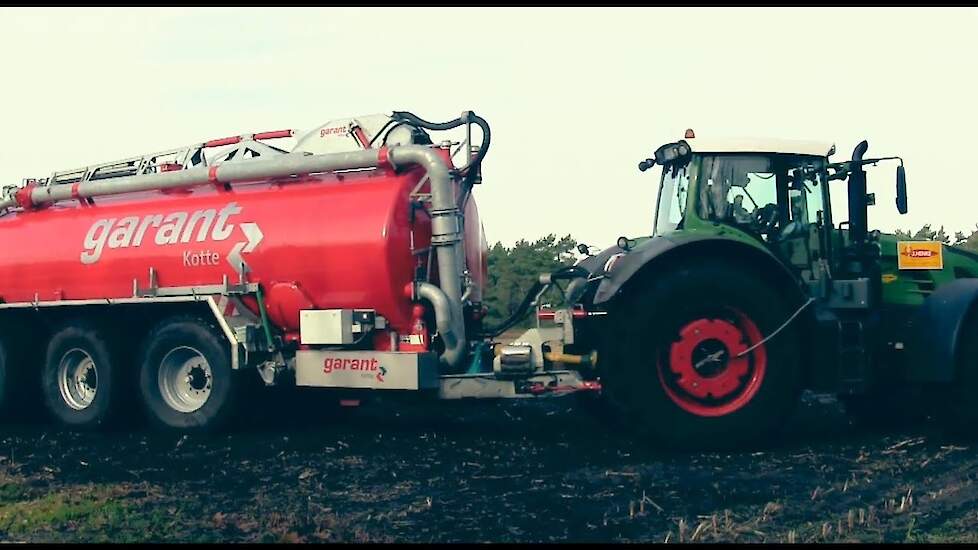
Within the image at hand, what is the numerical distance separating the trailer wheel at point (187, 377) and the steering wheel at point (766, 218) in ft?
16.7

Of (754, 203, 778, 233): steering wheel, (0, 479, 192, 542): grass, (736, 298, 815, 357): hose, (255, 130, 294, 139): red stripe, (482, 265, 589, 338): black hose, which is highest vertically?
(255, 130, 294, 139): red stripe

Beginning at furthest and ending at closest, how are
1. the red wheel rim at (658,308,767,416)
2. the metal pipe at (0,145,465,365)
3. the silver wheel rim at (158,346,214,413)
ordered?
the silver wheel rim at (158,346,214,413), the metal pipe at (0,145,465,365), the red wheel rim at (658,308,767,416)

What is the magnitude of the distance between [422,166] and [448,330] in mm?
1551

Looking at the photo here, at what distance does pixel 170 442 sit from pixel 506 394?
3.31 meters

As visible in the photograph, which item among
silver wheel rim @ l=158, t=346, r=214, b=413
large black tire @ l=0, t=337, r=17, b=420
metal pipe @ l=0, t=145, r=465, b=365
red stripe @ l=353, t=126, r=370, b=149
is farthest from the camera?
large black tire @ l=0, t=337, r=17, b=420

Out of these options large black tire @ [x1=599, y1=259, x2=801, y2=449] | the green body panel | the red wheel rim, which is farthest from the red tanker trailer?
the green body panel

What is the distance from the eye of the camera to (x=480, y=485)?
7359mm

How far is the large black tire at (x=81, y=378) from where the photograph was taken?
10.8 meters

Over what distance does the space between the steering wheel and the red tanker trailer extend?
191cm

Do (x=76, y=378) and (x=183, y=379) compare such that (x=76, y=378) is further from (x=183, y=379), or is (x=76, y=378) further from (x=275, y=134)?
(x=275, y=134)

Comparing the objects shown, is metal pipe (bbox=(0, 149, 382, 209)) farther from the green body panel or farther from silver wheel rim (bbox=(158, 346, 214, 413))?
the green body panel

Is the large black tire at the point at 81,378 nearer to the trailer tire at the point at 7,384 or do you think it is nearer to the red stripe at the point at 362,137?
the trailer tire at the point at 7,384

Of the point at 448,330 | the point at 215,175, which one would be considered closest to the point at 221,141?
the point at 215,175

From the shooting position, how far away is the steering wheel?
9.22 meters
